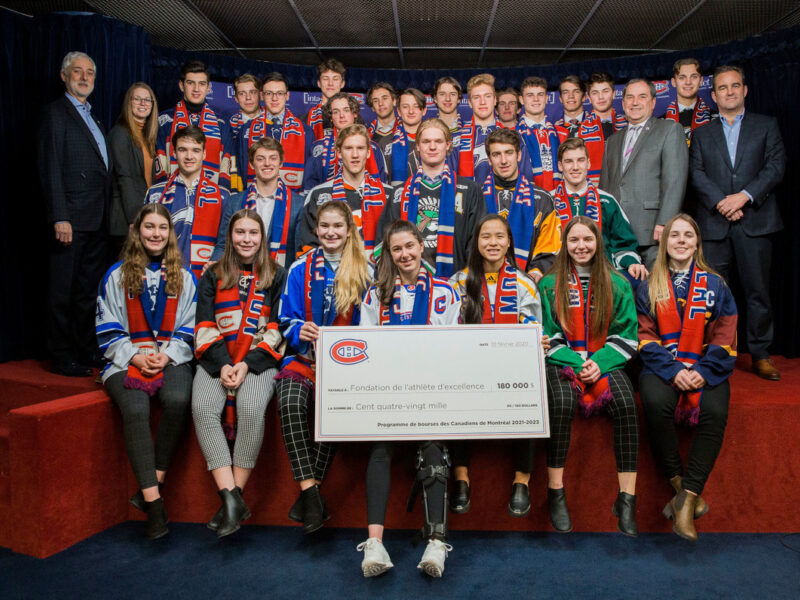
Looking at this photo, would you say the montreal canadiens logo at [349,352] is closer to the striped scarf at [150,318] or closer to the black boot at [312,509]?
the black boot at [312,509]

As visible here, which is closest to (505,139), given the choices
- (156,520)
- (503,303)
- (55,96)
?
(503,303)

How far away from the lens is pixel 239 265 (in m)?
2.68

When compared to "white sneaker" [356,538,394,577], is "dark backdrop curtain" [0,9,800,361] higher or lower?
higher

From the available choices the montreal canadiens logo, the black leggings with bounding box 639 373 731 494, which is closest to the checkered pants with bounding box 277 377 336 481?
the montreal canadiens logo

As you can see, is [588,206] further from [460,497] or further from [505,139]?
[460,497]

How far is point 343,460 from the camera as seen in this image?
250cm

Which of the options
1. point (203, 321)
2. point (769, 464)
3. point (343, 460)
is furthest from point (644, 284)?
point (203, 321)

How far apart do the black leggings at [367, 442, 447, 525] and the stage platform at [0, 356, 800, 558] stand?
29cm

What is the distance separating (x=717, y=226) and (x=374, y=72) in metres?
3.73

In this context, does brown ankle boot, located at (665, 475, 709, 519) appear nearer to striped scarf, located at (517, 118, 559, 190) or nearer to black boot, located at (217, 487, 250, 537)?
black boot, located at (217, 487, 250, 537)

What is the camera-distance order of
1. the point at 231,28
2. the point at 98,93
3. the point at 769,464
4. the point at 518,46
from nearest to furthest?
the point at 769,464
the point at 98,93
the point at 231,28
the point at 518,46

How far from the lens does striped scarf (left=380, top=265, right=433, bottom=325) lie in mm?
2420

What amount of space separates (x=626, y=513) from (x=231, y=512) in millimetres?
1507

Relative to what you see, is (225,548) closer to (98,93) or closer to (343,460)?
(343,460)
